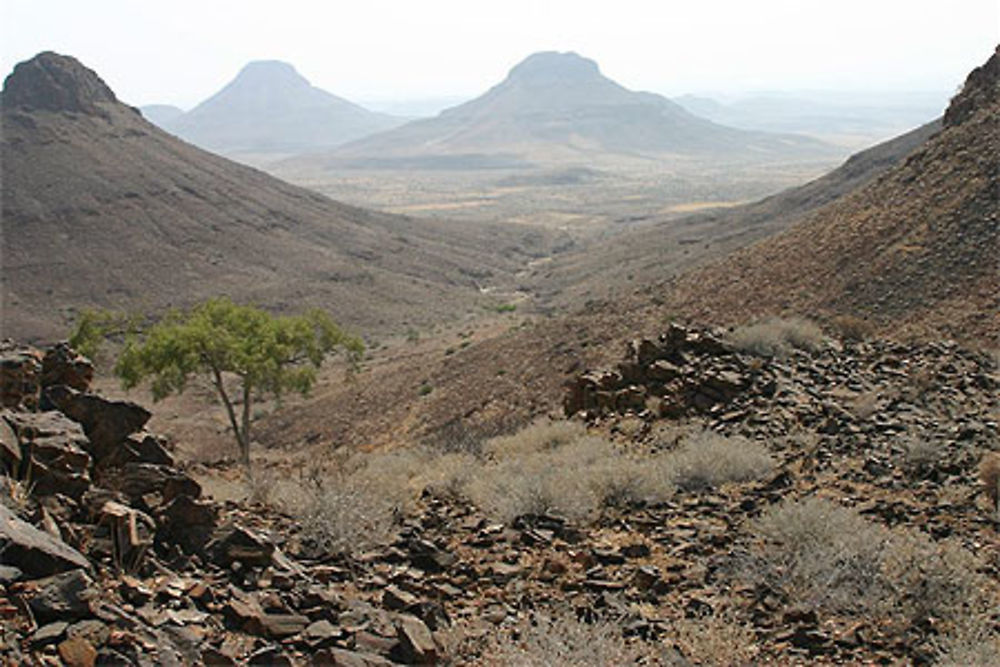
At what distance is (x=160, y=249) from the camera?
56281mm

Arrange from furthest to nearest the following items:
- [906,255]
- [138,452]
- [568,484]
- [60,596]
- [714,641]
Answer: [906,255], [568,484], [138,452], [714,641], [60,596]

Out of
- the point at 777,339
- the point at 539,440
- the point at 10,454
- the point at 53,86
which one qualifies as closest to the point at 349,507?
the point at 10,454

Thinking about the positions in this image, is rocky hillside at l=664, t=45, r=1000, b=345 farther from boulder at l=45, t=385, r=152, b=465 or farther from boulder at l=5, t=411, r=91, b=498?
boulder at l=5, t=411, r=91, b=498

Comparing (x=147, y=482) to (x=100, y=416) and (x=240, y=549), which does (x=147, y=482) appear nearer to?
(x=100, y=416)

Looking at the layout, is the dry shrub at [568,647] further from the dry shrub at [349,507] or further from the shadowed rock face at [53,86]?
the shadowed rock face at [53,86]

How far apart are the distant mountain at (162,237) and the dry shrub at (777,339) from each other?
120 feet

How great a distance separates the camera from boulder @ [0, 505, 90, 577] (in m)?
4.47

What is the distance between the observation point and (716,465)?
9047mm

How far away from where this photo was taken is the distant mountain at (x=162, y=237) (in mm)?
50969

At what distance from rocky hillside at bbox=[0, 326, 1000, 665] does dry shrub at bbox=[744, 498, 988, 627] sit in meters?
0.02

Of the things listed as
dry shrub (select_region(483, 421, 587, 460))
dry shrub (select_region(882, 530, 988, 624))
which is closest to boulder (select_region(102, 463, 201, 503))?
dry shrub (select_region(882, 530, 988, 624))

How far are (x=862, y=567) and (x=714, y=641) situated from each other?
1.69 m

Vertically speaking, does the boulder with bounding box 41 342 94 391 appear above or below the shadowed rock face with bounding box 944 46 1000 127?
below

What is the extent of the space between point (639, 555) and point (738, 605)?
123cm
